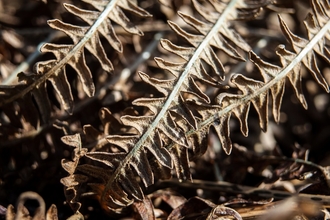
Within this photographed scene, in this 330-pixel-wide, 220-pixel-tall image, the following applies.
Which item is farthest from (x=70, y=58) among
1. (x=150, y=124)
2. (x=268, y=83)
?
(x=268, y=83)

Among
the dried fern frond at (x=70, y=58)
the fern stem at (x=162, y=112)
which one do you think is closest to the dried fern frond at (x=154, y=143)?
the fern stem at (x=162, y=112)

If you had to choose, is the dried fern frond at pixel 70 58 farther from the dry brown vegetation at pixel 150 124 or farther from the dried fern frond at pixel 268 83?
the dried fern frond at pixel 268 83

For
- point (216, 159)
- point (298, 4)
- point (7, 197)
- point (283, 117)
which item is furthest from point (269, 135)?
point (7, 197)

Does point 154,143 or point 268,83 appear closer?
point 154,143

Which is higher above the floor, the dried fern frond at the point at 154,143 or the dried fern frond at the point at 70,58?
the dried fern frond at the point at 70,58

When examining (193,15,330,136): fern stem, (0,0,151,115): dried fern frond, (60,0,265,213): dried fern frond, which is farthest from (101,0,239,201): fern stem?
(0,0,151,115): dried fern frond

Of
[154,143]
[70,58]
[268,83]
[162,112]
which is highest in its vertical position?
[70,58]

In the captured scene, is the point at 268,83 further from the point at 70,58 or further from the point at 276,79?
the point at 70,58

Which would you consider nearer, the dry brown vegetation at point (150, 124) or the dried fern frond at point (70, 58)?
the dry brown vegetation at point (150, 124)

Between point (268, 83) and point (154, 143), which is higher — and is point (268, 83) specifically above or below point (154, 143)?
above
